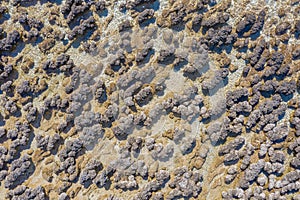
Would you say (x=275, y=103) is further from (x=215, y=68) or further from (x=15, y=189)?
(x=15, y=189)

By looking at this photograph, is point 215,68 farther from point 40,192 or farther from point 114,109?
point 40,192

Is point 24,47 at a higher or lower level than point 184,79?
higher

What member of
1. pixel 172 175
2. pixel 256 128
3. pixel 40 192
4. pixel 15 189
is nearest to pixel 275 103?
pixel 256 128

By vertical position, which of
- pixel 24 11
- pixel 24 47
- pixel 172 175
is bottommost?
pixel 172 175

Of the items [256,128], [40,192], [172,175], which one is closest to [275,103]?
[256,128]

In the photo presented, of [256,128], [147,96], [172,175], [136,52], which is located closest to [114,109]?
[147,96]

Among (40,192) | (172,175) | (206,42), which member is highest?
(206,42)

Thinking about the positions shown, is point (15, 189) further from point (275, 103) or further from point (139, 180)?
point (275, 103)

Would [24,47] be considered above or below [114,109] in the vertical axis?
above
